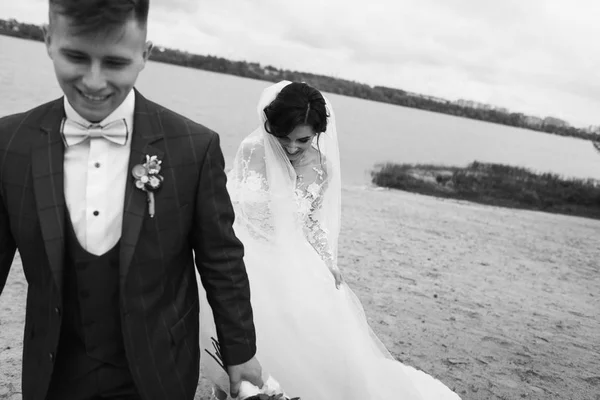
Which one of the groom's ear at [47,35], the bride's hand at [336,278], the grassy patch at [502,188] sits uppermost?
the groom's ear at [47,35]

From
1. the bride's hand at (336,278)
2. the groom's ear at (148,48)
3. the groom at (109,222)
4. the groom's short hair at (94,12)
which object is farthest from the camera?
the bride's hand at (336,278)

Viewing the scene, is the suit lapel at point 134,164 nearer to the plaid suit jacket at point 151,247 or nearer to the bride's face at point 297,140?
the plaid suit jacket at point 151,247

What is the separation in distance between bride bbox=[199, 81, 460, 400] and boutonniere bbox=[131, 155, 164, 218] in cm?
165

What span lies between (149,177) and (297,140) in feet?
7.07

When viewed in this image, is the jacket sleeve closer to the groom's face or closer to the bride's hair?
the groom's face

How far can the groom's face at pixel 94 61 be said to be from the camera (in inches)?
57.5

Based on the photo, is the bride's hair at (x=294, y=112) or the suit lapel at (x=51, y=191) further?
the bride's hair at (x=294, y=112)

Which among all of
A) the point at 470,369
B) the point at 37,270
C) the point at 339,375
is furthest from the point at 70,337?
the point at 470,369

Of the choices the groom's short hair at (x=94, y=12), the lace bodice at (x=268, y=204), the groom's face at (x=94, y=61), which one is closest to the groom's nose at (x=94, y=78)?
the groom's face at (x=94, y=61)

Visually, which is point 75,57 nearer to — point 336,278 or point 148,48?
point 148,48

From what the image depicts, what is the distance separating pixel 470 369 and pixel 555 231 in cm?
1018

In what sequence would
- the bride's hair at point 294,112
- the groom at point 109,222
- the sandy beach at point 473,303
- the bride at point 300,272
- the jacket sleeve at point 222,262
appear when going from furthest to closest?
the sandy beach at point 473,303 → the bride's hair at point 294,112 → the bride at point 300,272 → the jacket sleeve at point 222,262 → the groom at point 109,222

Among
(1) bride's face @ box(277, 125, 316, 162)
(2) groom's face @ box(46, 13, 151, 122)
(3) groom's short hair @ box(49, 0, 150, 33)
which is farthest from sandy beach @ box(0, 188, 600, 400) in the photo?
(3) groom's short hair @ box(49, 0, 150, 33)

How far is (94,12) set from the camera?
1.42 metres
